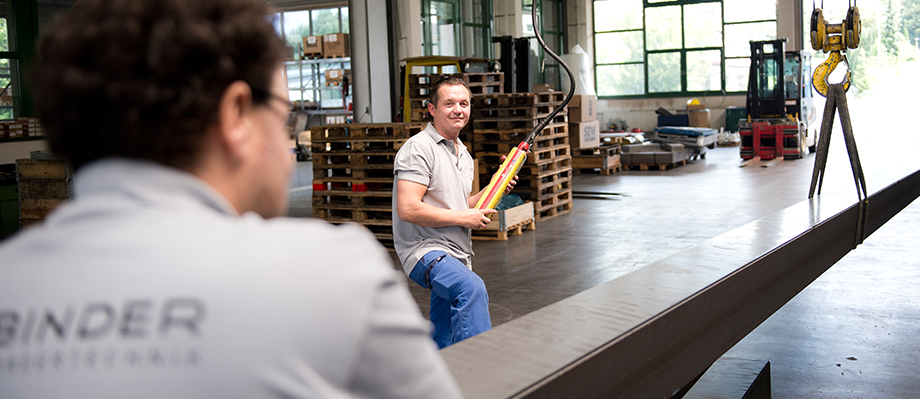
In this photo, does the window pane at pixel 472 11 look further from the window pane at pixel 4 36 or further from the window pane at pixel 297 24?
the window pane at pixel 4 36

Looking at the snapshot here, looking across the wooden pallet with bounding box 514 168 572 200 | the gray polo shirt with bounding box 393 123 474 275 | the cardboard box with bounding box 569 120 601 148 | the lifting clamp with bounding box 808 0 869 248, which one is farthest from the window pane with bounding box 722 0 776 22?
the gray polo shirt with bounding box 393 123 474 275

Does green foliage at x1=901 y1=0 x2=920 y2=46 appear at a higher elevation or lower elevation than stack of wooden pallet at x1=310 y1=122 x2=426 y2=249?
higher

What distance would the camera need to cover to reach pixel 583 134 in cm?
1432

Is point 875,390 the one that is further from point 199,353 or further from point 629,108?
point 629,108

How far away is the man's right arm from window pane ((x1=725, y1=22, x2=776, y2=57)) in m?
22.1

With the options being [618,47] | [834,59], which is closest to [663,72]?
[618,47]

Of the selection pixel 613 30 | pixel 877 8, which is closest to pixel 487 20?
pixel 613 30

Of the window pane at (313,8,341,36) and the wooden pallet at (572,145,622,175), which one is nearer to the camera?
the wooden pallet at (572,145,622,175)

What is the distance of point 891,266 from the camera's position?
6613 mm

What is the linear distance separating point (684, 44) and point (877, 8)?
6145 millimetres

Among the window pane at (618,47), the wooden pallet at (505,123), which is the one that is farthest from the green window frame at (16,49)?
the window pane at (618,47)

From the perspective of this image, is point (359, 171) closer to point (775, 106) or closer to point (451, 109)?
point (451, 109)

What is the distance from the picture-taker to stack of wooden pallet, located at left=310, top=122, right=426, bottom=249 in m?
7.66

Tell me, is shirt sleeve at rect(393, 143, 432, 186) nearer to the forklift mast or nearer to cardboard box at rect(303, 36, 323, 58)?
the forklift mast
